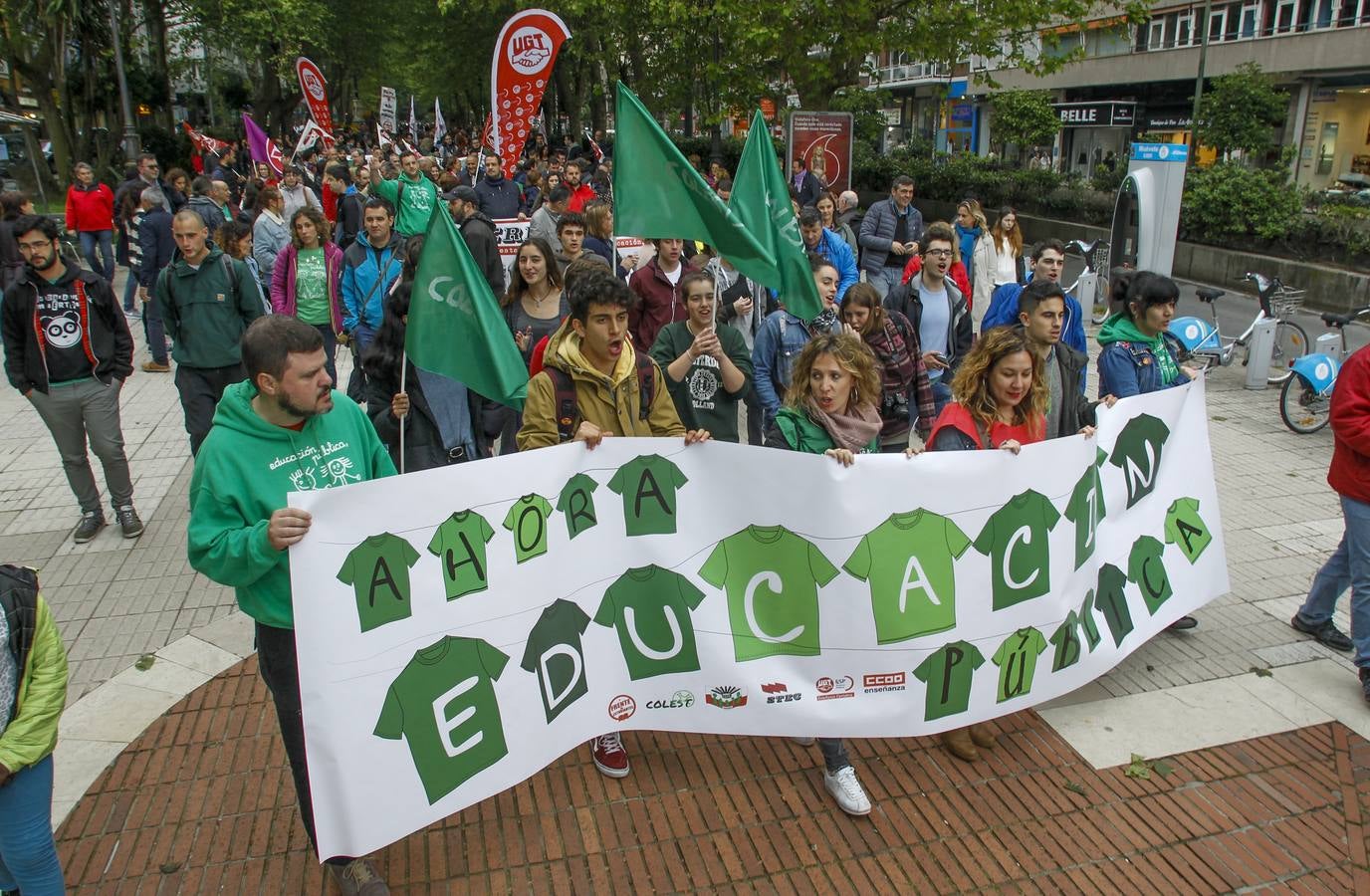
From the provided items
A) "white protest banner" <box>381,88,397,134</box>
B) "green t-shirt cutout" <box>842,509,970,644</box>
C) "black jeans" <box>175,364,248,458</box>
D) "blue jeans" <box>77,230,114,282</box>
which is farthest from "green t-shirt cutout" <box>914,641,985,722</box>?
"white protest banner" <box>381,88,397,134</box>

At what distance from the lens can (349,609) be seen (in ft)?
10.4

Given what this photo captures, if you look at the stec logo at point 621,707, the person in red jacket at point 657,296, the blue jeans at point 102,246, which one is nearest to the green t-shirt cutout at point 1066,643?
the stec logo at point 621,707

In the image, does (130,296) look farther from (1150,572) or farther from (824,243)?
(1150,572)

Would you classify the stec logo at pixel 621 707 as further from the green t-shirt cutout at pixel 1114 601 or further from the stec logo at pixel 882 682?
the green t-shirt cutout at pixel 1114 601

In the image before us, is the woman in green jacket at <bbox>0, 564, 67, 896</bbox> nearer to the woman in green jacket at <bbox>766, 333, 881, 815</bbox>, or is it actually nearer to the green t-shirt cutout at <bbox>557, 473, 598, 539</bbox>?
the green t-shirt cutout at <bbox>557, 473, 598, 539</bbox>

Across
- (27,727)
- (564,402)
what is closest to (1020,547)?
(564,402)

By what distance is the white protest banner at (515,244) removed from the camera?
34.4 feet

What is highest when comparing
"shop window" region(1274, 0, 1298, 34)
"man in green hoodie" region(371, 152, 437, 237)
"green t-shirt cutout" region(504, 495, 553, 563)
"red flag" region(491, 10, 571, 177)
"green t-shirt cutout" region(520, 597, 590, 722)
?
"shop window" region(1274, 0, 1298, 34)

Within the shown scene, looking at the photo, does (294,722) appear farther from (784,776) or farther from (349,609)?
(784,776)

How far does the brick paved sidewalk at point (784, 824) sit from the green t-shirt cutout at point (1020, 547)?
75 centimetres

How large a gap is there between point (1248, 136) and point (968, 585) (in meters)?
25.4

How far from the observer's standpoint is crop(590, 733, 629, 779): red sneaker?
4164 mm

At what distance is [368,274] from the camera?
7320 mm

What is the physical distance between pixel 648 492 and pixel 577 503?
288 mm
